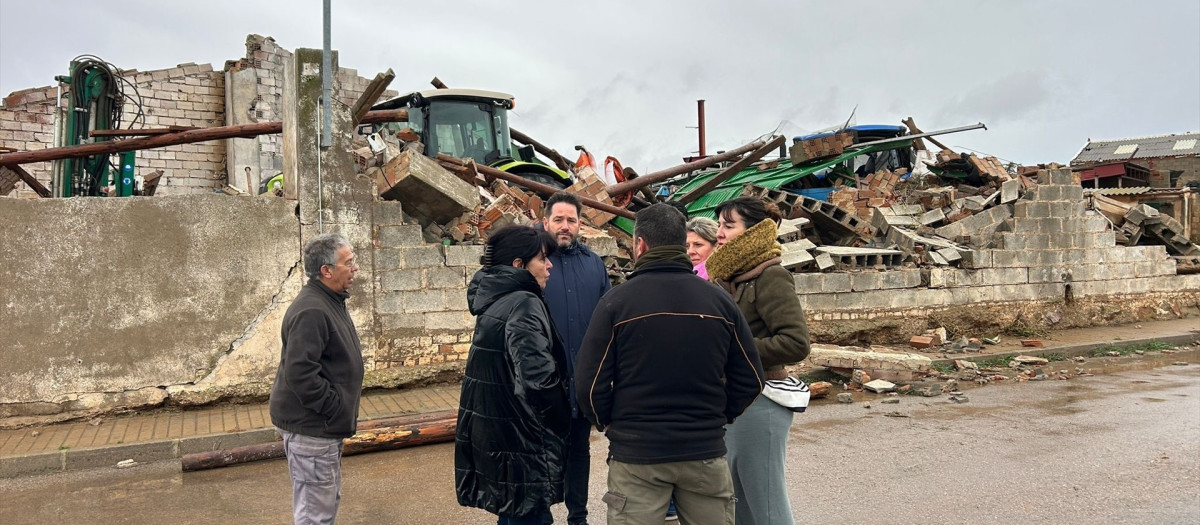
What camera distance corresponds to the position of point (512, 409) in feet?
11.3

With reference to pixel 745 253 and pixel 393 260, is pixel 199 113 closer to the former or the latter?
pixel 393 260

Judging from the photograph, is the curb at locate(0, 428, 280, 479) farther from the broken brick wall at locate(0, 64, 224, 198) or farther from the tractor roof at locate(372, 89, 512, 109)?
the broken brick wall at locate(0, 64, 224, 198)

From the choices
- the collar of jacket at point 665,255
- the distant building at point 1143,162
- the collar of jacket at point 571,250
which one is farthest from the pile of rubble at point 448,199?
the distant building at point 1143,162

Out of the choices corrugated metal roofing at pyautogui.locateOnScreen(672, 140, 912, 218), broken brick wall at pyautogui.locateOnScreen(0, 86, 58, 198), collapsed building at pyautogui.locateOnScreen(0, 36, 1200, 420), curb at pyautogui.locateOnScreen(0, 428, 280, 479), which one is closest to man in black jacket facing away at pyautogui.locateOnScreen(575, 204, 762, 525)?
curb at pyautogui.locateOnScreen(0, 428, 280, 479)

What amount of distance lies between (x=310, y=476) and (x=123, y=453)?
11.9 feet

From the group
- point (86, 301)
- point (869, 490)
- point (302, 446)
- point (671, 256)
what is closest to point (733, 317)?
point (671, 256)

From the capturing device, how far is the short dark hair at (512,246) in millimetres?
3670

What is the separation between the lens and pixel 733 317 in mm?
3027

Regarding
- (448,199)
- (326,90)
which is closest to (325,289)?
(326,90)

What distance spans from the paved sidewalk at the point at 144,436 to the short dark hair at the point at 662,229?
470cm

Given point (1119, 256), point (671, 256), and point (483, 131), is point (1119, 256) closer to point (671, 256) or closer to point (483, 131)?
point (483, 131)

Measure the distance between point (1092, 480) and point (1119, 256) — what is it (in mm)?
9442

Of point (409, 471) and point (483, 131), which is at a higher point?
point (483, 131)

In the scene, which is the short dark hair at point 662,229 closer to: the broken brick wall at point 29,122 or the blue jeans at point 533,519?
the blue jeans at point 533,519
